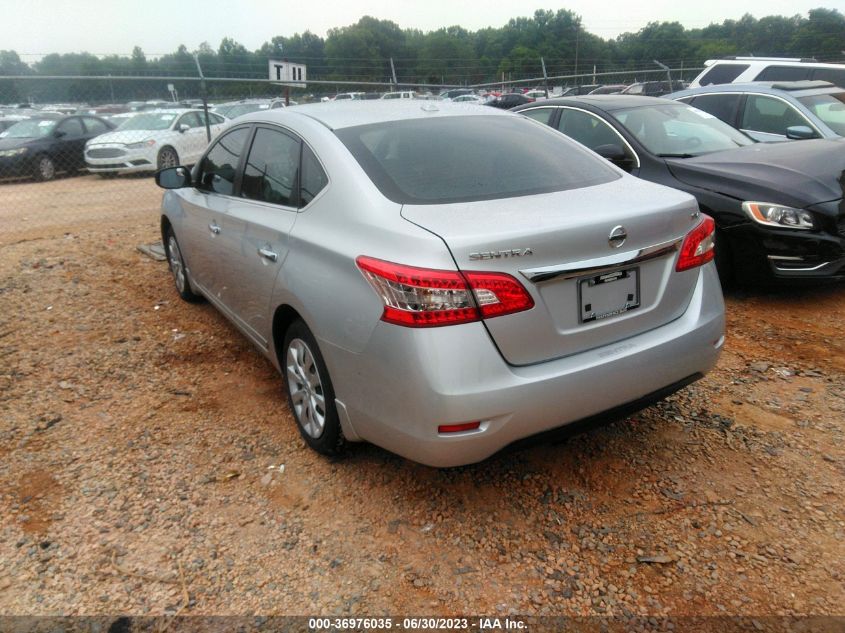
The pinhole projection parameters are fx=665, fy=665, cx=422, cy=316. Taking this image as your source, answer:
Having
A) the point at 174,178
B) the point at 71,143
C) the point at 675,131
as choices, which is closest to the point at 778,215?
the point at 675,131

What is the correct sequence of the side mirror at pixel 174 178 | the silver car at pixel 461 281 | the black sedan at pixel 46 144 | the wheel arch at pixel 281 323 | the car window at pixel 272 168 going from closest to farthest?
the silver car at pixel 461 281 → the wheel arch at pixel 281 323 → the car window at pixel 272 168 → the side mirror at pixel 174 178 → the black sedan at pixel 46 144

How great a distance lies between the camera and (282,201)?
3.33m

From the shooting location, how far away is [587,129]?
6055mm

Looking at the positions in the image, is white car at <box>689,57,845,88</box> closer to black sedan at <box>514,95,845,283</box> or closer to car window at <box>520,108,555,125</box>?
car window at <box>520,108,555,125</box>

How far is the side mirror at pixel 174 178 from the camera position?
457cm

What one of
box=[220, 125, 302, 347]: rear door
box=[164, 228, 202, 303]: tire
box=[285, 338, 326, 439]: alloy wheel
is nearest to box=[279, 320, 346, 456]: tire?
box=[285, 338, 326, 439]: alloy wheel

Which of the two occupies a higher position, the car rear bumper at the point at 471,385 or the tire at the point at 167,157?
the tire at the point at 167,157

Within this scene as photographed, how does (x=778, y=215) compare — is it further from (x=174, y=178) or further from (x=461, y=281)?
(x=174, y=178)

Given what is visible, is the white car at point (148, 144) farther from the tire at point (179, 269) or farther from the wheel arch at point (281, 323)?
the wheel arch at point (281, 323)

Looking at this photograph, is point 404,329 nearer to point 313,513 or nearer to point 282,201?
point 313,513

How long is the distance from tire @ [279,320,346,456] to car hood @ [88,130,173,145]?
40.3ft

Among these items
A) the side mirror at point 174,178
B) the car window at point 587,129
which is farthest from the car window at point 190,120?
the side mirror at point 174,178

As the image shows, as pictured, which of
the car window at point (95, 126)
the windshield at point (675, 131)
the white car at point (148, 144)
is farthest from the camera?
the car window at point (95, 126)

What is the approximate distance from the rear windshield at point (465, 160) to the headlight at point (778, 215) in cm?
198
